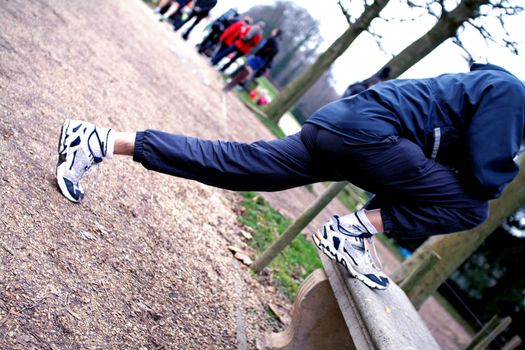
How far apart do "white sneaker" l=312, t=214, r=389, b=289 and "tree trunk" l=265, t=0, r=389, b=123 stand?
11.1 m

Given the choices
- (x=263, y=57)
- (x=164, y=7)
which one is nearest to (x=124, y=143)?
(x=164, y=7)

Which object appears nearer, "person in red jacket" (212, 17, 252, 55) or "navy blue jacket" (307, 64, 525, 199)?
"navy blue jacket" (307, 64, 525, 199)

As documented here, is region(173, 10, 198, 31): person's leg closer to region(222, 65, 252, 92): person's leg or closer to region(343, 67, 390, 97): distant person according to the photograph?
region(222, 65, 252, 92): person's leg

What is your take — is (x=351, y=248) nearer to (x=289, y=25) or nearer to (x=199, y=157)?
(x=199, y=157)

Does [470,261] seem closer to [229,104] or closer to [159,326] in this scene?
[229,104]

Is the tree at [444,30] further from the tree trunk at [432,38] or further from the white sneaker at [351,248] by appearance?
the white sneaker at [351,248]

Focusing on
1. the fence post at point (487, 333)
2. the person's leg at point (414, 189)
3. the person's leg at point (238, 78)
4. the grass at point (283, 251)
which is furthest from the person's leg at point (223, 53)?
the person's leg at point (414, 189)

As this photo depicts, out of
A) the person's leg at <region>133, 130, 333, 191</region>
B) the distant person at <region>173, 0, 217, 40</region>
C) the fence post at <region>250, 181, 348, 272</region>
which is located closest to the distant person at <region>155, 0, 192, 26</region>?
the distant person at <region>173, 0, 217, 40</region>

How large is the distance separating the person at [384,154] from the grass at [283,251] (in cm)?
188

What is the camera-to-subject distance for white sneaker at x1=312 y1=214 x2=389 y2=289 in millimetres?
2580

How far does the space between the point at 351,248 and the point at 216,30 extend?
12.9 m

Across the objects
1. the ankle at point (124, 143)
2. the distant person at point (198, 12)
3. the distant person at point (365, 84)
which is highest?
the distant person at point (365, 84)

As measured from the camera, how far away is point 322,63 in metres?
14.3

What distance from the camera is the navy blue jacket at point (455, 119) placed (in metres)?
2.23
